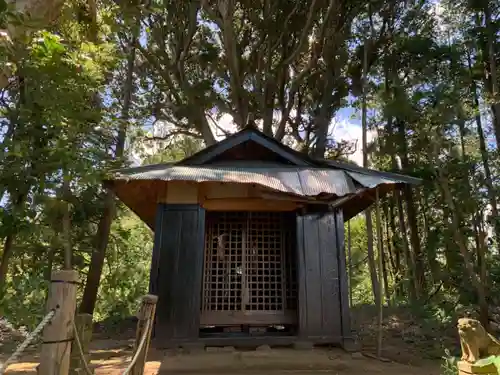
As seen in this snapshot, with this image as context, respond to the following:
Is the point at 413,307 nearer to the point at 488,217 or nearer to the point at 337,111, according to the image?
the point at 488,217

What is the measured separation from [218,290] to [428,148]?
5.63m

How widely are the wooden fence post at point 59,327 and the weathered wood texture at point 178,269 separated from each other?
358cm

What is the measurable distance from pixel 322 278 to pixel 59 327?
14.9 ft

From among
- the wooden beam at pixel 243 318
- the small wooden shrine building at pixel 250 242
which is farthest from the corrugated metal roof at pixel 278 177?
the wooden beam at pixel 243 318

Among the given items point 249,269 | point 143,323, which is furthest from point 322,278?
point 143,323

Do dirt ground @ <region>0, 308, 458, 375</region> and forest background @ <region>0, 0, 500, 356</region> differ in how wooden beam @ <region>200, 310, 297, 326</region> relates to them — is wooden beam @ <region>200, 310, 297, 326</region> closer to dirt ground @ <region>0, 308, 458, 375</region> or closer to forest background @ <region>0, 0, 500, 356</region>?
dirt ground @ <region>0, 308, 458, 375</region>

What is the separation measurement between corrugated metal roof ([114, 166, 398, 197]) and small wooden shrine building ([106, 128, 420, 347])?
→ 0.05 feet

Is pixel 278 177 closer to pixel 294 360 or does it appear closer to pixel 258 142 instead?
pixel 258 142

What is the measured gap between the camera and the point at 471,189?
32.3ft

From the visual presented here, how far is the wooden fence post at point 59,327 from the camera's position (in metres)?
2.42

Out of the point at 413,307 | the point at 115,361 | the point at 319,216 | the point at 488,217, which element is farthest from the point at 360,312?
the point at 115,361

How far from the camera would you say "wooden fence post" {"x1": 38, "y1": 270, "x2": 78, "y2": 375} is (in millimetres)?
2420

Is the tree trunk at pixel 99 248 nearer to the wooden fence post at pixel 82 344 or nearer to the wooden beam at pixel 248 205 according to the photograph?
the wooden beam at pixel 248 205

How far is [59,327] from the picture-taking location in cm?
247
